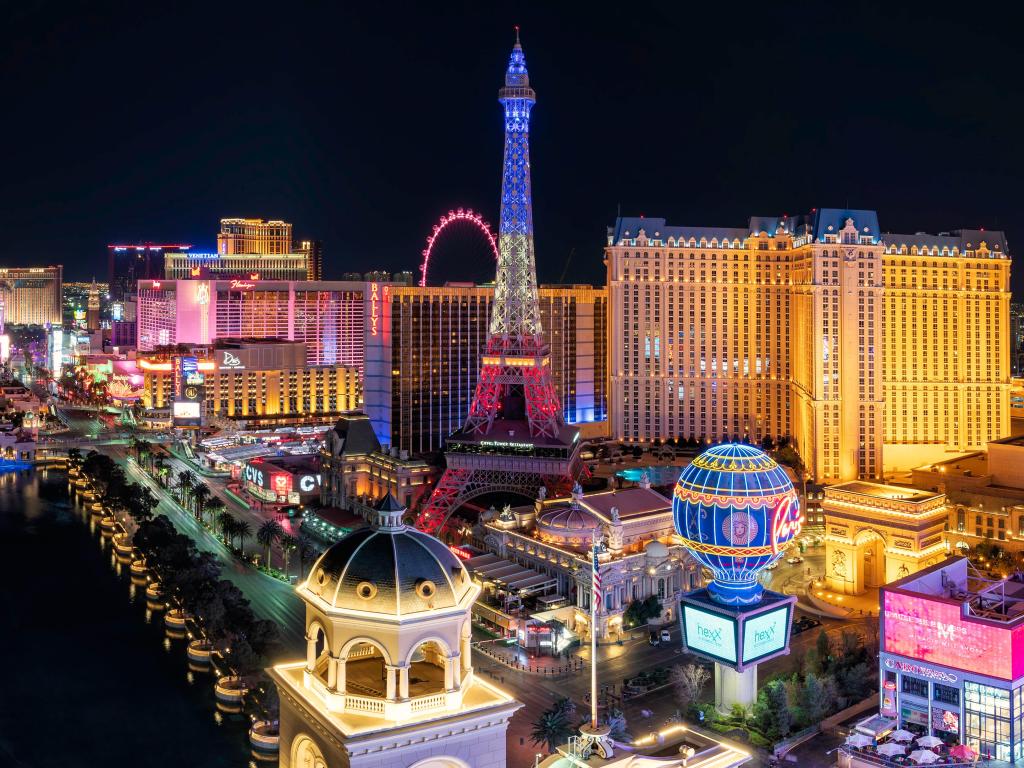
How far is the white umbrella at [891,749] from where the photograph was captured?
39.8 metres

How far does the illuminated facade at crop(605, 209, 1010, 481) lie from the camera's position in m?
85.6

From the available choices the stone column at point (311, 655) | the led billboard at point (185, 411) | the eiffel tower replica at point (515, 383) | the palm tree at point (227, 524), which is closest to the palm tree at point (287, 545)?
the palm tree at point (227, 524)

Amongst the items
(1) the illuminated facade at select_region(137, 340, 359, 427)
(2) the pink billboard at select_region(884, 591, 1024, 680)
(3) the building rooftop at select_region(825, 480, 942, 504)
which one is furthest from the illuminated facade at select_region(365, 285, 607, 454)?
(2) the pink billboard at select_region(884, 591, 1024, 680)

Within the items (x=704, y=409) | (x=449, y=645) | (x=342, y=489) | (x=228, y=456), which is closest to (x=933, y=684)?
(x=449, y=645)

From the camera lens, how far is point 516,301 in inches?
3115

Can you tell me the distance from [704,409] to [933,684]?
58.2m

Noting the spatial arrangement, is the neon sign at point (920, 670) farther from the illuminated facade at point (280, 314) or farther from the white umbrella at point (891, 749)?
the illuminated facade at point (280, 314)

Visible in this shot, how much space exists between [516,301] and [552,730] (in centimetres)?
4436

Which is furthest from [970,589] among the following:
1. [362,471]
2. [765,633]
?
[362,471]

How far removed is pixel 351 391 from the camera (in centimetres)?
13650

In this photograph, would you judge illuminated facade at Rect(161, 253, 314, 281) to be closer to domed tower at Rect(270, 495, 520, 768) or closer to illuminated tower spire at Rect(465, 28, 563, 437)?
illuminated tower spire at Rect(465, 28, 563, 437)

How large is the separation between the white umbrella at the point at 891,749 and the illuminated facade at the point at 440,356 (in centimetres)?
6486

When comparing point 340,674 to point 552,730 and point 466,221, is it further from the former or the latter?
point 466,221

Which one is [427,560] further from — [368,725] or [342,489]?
[342,489]
